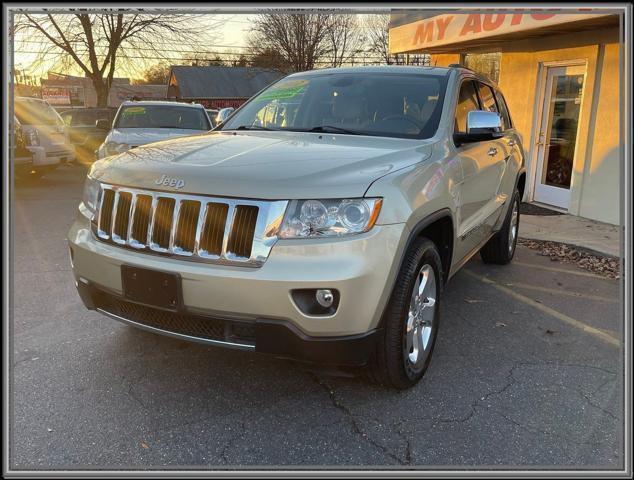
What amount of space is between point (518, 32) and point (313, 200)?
7039 mm

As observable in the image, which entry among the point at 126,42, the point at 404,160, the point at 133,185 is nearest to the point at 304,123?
the point at 404,160

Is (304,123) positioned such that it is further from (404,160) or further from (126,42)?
(126,42)

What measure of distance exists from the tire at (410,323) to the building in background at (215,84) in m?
43.1

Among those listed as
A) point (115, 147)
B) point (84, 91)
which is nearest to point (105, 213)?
point (115, 147)

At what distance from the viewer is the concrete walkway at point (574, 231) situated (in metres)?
6.66

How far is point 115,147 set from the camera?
962 cm

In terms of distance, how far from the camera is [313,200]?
2.53 metres

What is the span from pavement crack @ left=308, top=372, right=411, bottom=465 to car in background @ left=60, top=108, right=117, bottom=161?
1291cm

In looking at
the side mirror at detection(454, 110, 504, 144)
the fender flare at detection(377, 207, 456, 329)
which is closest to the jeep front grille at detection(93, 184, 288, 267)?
the fender flare at detection(377, 207, 456, 329)

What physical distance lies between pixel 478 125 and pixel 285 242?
1.82m

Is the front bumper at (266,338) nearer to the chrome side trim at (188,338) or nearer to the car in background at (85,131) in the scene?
the chrome side trim at (188,338)

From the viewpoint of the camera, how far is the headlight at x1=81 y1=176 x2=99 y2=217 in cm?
309

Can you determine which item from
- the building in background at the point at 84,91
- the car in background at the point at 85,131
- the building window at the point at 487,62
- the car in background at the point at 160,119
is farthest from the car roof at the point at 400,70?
the building in background at the point at 84,91

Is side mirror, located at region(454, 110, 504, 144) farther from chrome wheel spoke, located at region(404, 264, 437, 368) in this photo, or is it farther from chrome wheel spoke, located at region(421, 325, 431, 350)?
chrome wheel spoke, located at region(421, 325, 431, 350)
